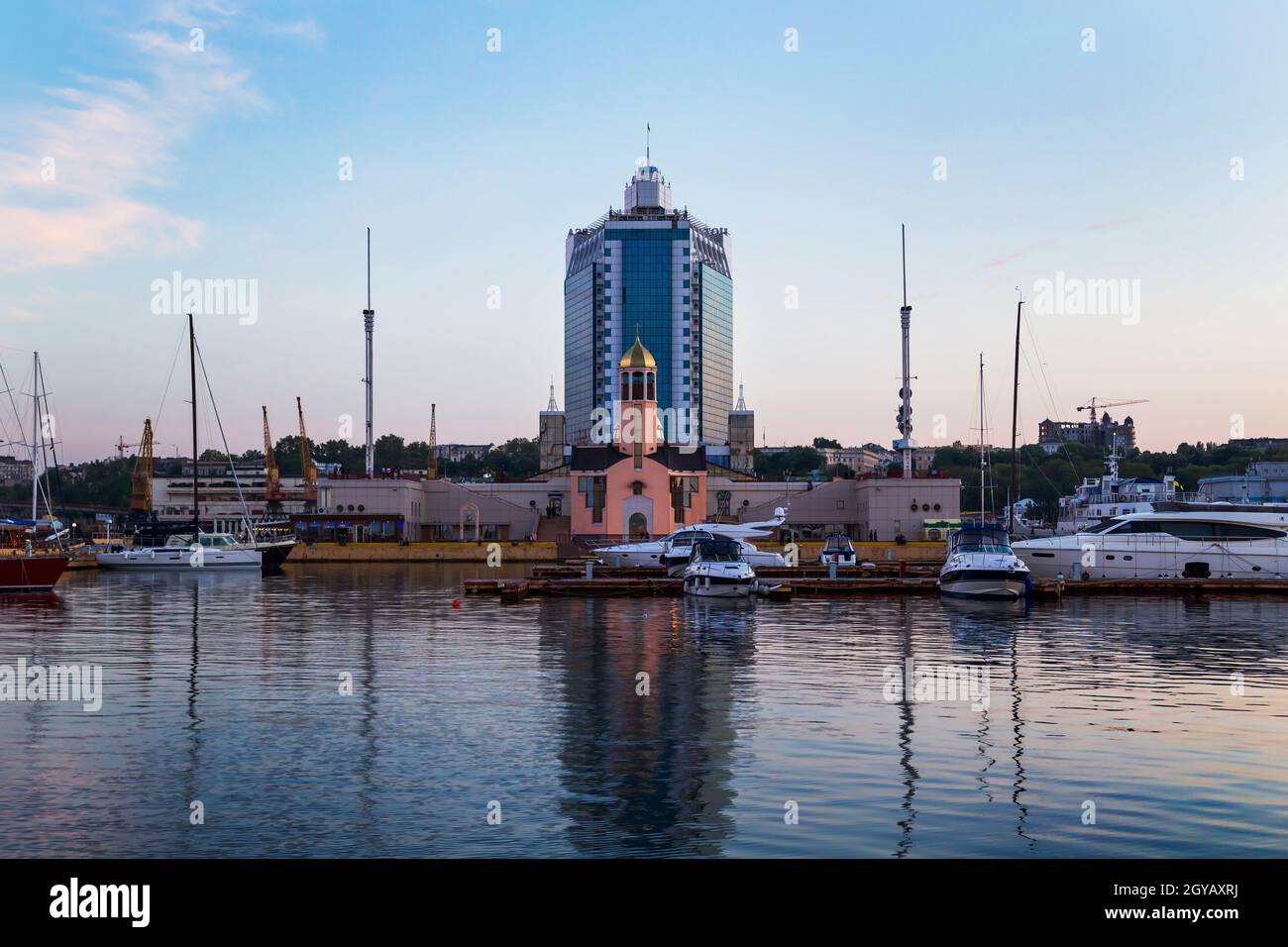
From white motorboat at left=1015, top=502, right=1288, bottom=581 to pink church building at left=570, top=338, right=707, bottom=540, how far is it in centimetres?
6155

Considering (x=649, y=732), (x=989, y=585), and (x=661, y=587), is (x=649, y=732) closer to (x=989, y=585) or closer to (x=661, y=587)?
(x=989, y=585)

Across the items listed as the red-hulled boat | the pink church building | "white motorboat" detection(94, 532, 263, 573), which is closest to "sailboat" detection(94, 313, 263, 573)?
"white motorboat" detection(94, 532, 263, 573)

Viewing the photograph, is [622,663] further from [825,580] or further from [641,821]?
[825,580]

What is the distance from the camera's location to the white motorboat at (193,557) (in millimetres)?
105250

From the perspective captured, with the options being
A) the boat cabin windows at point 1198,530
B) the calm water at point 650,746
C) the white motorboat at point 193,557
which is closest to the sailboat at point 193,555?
the white motorboat at point 193,557

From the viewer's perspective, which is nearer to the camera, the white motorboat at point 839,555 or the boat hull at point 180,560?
the white motorboat at point 839,555

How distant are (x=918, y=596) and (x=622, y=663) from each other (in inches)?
1383

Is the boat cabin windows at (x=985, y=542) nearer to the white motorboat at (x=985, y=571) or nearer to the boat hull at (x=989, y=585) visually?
the white motorboat at (x=985, y=571)

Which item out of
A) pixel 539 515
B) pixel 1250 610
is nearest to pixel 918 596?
pixel 1250 610

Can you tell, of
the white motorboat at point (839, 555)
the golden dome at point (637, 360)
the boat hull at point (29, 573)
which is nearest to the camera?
the boat hull at point (29, 573)

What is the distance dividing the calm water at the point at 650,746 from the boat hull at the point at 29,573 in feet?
Answer: 99.1

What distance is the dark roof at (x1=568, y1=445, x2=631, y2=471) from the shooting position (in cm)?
13738

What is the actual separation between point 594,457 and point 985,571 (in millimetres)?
79757
